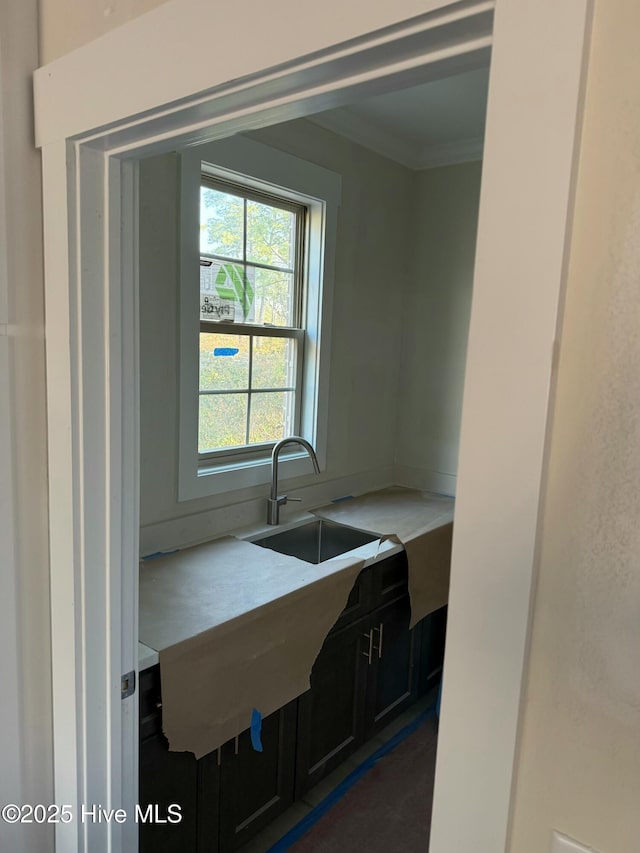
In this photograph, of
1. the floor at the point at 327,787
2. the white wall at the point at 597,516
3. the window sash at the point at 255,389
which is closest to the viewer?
the white wall at the point at 597,516

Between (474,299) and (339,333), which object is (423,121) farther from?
(474,299)

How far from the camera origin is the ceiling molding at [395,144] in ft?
8.30

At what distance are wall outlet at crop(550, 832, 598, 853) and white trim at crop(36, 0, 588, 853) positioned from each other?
1.9 inches

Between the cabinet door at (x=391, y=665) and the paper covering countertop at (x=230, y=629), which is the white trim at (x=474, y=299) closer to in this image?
the paper covering countertop at (x=230, y=629)

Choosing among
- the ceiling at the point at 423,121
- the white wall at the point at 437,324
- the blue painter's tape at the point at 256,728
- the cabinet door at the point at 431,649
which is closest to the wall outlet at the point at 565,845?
the blue painter's tape at the point at 256,728

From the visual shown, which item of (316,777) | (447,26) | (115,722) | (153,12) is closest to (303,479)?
(316,777)

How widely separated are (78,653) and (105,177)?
92 centimetres

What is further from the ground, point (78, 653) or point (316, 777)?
point (78, 653)

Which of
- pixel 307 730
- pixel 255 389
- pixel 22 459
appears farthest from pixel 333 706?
pixel 22 459

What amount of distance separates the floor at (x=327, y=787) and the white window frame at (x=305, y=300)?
3.85 ft

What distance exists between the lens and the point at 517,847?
57 cm

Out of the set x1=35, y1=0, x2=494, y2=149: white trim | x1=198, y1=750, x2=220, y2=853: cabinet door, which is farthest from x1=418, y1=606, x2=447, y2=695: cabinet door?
x1=35, y1=0, x2=494, y2=149: white trim

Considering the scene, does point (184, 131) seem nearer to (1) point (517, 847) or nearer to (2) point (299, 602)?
(1) point (517, 847)

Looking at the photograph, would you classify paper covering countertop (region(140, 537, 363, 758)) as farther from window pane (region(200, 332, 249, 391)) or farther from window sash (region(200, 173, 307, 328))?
window sash (region(200, 173, 307, 328))
